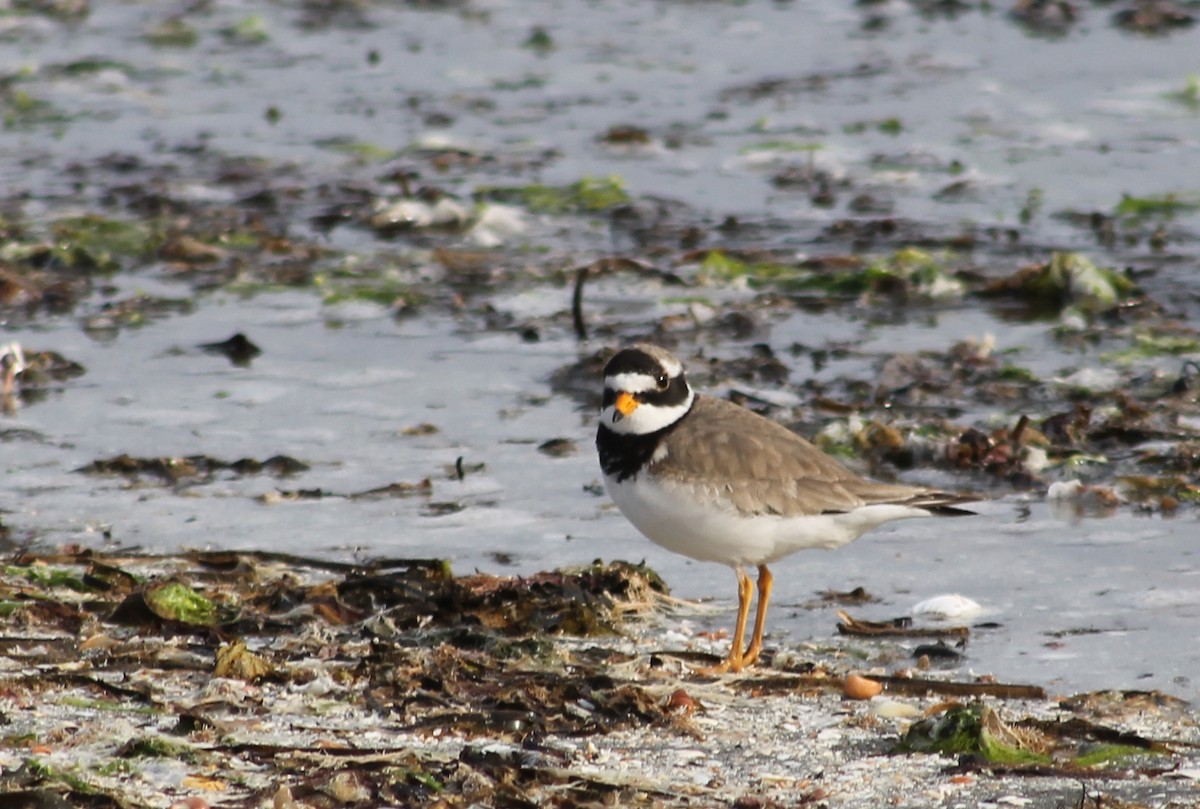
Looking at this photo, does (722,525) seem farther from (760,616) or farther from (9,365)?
(9,365)

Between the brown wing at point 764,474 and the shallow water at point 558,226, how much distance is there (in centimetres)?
35

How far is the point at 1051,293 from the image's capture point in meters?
8.14

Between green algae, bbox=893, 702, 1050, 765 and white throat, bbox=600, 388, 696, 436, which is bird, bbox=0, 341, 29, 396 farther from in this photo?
green algae, bbox=893, 702, 1050, 765

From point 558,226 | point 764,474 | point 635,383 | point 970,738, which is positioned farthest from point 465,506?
point 558,226

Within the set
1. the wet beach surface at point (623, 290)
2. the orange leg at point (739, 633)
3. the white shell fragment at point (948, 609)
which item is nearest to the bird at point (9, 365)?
the wet beach surface at point (623, 290)

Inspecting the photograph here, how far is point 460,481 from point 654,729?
2258 millimetres

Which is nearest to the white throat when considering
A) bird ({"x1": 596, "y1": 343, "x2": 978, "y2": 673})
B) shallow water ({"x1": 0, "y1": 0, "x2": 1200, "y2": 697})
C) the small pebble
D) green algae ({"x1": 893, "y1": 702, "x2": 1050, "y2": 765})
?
bird ({"x1": 596, "y1": 343, "x2": 978, "y2": 673})

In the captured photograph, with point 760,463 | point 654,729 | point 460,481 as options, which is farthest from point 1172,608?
point 460,481

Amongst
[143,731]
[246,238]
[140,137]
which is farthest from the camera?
[140,137]

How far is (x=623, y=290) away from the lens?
8.58m

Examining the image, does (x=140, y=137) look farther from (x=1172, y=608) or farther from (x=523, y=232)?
(x=1172, y=608)

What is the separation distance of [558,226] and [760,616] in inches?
206

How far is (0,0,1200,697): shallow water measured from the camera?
5434 mm

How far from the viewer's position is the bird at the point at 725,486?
472 cm
